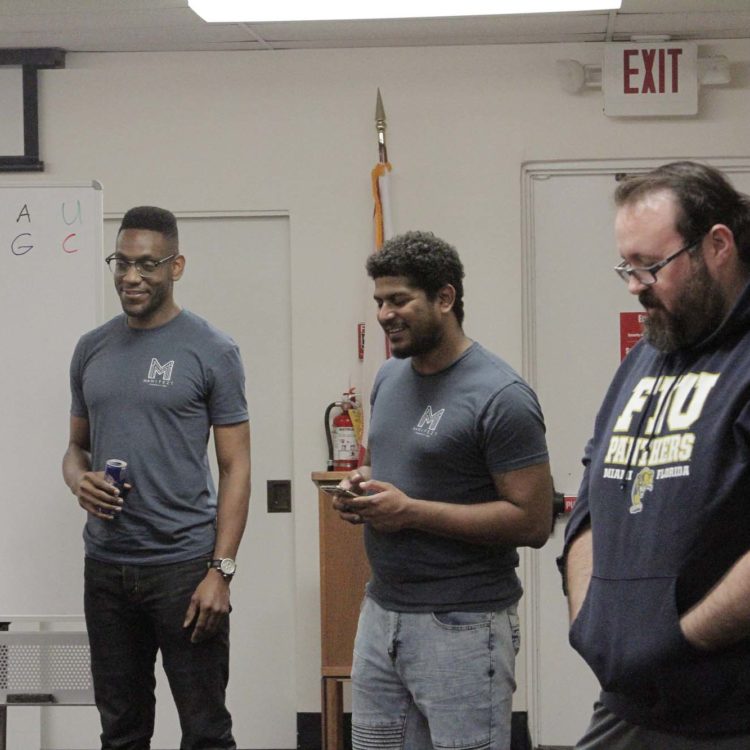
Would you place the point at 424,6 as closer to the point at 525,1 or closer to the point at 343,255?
the point at 525,1

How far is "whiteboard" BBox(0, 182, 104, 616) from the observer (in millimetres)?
2943

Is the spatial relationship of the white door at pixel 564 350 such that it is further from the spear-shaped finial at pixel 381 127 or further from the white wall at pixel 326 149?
the spear-shaped finial at pixel 381 127

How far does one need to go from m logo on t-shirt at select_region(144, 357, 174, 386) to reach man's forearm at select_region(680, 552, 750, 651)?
1.49 metres

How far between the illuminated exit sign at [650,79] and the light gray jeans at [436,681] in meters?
2.30

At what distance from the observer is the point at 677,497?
1.43 metres

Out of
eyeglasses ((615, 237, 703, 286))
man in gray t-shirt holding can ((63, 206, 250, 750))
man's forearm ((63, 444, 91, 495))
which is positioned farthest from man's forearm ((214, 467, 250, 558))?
eyeglasses ((615, 237, 703, 286))

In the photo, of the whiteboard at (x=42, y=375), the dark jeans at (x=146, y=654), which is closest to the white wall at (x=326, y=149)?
the whiteboard at (x=42, y=375)

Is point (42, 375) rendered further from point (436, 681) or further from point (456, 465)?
point (436, 681)

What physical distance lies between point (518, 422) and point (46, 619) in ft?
4.95

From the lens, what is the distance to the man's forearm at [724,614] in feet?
4.42

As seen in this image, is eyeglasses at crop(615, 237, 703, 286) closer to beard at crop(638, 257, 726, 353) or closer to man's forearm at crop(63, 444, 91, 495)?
beard at crop(638, 257, 726, 353)

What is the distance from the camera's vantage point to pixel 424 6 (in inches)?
132

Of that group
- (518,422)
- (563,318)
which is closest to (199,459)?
(518,422)

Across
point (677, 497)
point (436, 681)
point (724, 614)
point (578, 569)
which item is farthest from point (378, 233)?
point (724, 614)
